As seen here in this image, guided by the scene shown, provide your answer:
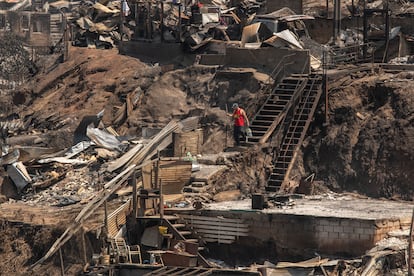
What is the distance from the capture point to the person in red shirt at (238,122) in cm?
3177

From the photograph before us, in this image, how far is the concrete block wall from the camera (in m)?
27.1

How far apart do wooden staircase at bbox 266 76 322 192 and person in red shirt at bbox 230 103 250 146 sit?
0.92 m

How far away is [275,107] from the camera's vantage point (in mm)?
32906

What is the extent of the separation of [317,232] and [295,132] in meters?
4.90

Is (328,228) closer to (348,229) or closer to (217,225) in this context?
(348,229)

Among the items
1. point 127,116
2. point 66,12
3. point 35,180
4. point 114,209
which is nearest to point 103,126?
point 127,116

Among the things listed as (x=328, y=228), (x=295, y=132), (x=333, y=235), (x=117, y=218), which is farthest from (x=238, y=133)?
(x=333, y=235)

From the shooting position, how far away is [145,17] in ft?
135

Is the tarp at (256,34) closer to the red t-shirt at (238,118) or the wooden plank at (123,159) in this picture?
the red t-shirt at (238,118)

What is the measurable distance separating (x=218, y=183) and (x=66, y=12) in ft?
96.6

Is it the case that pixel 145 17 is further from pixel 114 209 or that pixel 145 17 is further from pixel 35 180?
pixel 114 209

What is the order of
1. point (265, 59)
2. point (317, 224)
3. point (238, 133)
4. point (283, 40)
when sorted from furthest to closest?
point (283, 40) → point (265, 59) → point (238, 133) → point (317, 224)

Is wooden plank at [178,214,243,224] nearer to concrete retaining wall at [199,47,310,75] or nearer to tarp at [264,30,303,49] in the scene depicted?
concrete retaining wall at [199,47,310,75]

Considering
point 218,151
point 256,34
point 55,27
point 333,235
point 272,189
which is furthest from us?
point 55,27
